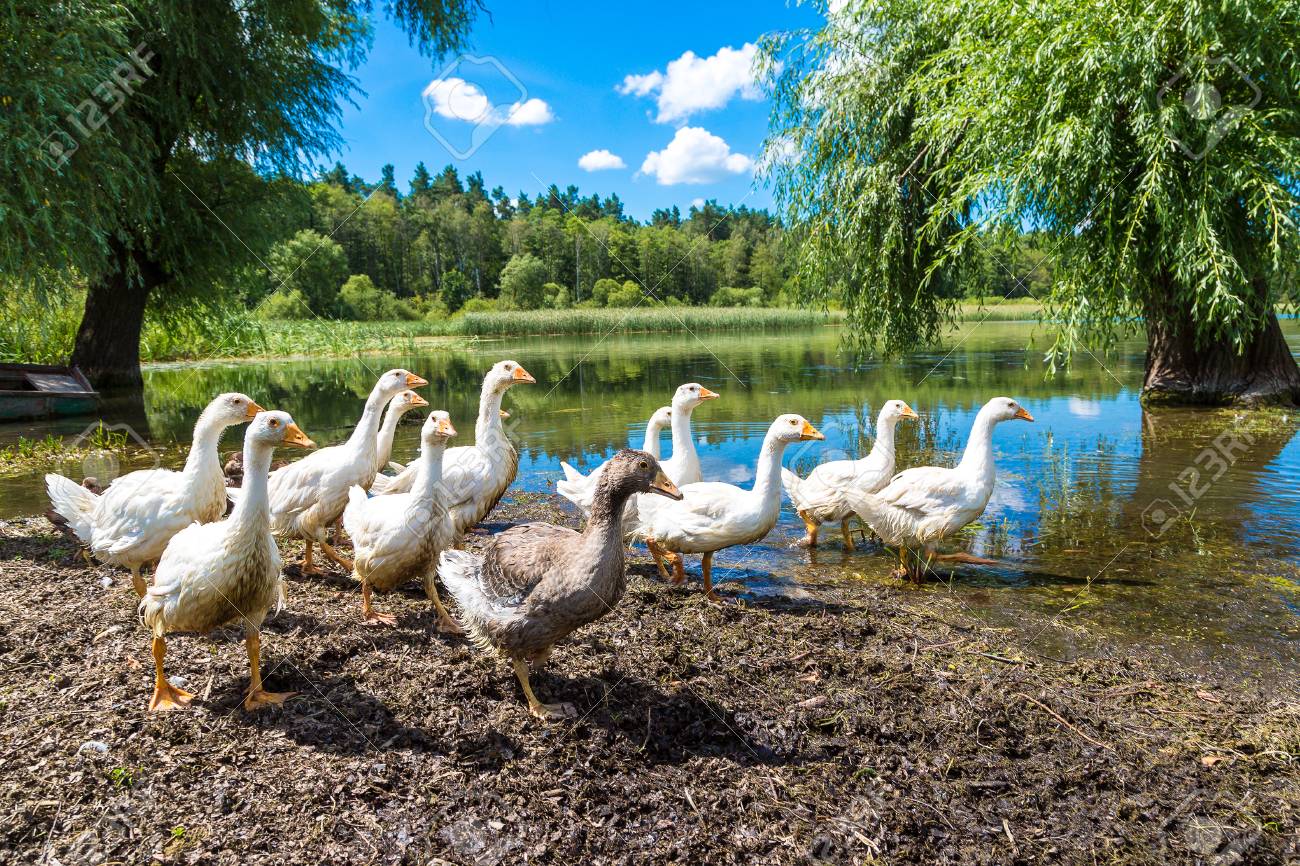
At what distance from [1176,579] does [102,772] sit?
7.63 m

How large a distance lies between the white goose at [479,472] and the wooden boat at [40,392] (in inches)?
493

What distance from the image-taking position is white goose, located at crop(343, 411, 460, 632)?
16.3ft

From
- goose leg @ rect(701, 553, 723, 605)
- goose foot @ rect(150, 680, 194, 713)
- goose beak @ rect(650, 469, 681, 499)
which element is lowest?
goose leg @ rect(701, 553, 723, 605)

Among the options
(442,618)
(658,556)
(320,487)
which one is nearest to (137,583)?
(320,487)

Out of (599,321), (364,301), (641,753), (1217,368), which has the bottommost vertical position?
(641,753)

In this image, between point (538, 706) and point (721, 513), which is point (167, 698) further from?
point (721, 513)

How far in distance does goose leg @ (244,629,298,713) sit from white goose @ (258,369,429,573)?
228 cm

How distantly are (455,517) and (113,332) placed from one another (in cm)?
1794

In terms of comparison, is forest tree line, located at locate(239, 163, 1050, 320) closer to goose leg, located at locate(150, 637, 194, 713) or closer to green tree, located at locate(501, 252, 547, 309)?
green tree, located at locate(501, 252, 547, 309)

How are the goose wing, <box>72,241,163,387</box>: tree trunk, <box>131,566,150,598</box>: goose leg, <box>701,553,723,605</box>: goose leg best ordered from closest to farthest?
the goose wing, <box>131,566,150,598</box>: goose leg, <box>701,553,723,605</box>: goose leg, <box>72,241,163,387</box>: tree trunk

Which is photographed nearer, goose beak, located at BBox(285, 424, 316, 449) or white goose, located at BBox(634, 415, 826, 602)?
goose beak, located at BBox(285, 424, 316, 449)

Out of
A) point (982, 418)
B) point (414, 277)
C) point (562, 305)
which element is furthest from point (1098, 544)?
point (414, 277)

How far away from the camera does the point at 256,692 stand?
386 cm

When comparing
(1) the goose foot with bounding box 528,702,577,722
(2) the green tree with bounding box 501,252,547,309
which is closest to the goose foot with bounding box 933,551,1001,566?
(1) the goose foot with bounding box 528,702,577,722
